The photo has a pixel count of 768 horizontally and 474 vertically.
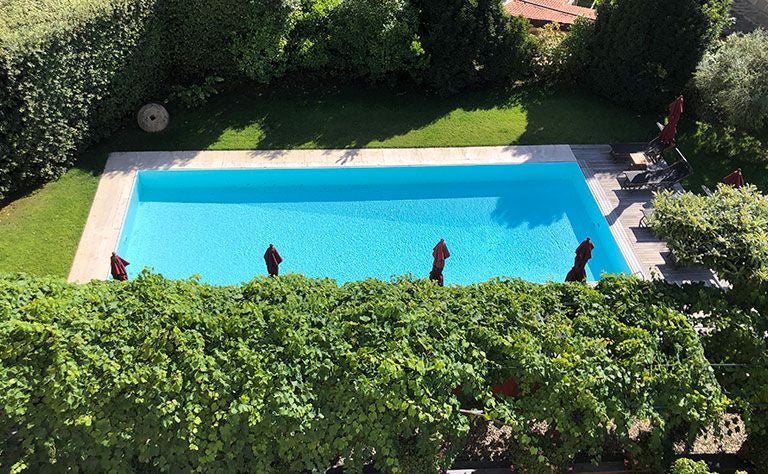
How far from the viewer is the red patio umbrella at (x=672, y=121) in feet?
52.5

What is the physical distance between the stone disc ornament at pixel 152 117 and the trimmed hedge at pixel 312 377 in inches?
350

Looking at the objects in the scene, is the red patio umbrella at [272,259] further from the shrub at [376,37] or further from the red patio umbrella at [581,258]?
the shrub at [376,37]

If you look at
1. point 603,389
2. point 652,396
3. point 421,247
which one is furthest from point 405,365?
point 421,247

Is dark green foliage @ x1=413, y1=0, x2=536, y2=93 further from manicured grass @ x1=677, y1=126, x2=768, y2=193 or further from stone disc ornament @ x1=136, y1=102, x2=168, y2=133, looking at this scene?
stone disc ornament @ x1=136, y1=102, x2=168, y2=133

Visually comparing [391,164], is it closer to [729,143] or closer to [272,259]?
[272,259]

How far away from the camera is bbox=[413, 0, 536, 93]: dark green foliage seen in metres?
18.0

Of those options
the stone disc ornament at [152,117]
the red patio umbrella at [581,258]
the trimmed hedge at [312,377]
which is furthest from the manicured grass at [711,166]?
the stone disc ornament at [152,117]

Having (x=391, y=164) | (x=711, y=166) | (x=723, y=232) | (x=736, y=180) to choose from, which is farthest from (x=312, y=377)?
(x=711, y=166)

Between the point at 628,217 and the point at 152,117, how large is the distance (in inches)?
570

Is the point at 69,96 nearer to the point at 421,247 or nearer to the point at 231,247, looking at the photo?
the point at 231,247

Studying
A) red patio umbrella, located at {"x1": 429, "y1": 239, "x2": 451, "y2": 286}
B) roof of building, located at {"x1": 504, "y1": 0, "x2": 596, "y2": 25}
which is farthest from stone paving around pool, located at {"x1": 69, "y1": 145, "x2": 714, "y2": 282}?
roof of building, located at {"x1": 504, "y1": 0, "x2": 596, "y2": 25}

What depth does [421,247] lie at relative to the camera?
15648 mm

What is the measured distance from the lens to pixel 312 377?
8.84 meters

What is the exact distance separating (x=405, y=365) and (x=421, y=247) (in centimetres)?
701
